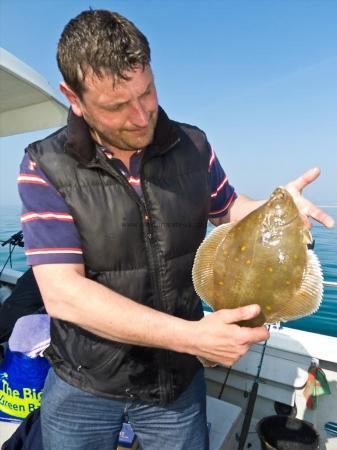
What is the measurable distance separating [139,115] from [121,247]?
2.11 feet

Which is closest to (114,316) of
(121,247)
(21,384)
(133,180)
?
(121,247)

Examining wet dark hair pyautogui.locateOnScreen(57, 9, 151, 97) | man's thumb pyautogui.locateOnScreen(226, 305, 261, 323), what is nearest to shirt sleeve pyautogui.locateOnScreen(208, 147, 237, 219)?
wet dark hair pyautogui.locateOnScreen(57, 9, 151, 97)

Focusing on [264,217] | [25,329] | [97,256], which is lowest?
[25,329]

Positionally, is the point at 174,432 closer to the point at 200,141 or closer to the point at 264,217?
the point at 264,217

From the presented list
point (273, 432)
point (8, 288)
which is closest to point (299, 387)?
point (273, 432)

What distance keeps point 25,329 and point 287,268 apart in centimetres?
219

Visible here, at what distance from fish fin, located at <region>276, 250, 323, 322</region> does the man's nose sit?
3.21 ft

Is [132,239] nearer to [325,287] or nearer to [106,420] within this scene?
[106,420]

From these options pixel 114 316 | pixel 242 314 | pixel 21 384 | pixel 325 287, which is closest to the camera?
pixel 242 314

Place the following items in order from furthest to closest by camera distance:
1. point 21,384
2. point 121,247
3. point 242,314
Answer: point 21,384
point 121,247
point 242,314

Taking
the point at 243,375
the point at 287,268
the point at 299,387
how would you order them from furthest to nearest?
A: the point at 243,375, the point at 299,387, the point at 287,268

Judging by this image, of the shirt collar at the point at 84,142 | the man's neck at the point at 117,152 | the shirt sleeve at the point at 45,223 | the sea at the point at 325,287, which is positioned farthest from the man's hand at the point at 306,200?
the sea at the point at 325,287

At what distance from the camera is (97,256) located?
1779mm

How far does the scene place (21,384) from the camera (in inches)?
114
